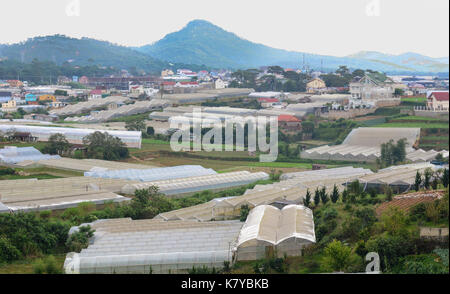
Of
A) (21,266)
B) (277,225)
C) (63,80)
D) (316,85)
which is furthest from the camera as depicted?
(63,80)

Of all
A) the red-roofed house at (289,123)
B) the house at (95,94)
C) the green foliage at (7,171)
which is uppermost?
the house at (95,94)

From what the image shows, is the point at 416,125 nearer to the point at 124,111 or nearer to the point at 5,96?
the point at 124,111

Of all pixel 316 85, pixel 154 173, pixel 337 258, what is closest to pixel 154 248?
pixel 337 258

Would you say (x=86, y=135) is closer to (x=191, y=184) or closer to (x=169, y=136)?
(x=169, y=136)

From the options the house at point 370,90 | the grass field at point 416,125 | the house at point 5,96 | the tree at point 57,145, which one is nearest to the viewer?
the tree at point 57,145

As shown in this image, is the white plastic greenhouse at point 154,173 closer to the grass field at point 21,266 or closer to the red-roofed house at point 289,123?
the grass field at point 21,266

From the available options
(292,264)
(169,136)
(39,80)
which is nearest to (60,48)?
(39,80)

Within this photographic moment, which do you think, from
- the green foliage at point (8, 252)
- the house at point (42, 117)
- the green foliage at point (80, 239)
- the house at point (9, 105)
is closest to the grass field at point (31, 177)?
the green foliage at point (80, 239)
